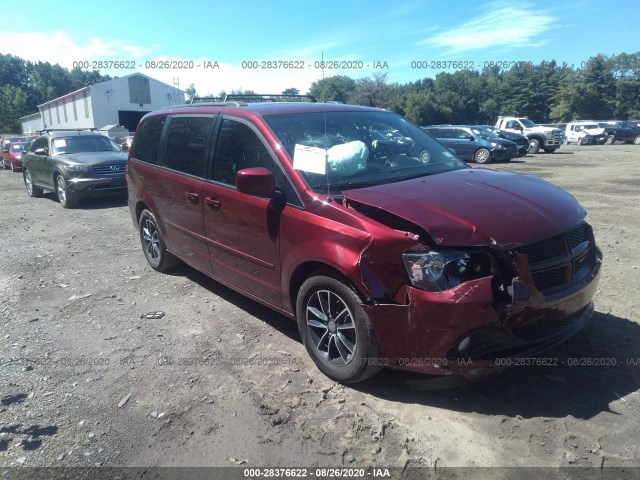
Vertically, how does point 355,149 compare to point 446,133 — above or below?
below

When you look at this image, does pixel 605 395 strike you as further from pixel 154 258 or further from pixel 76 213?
pixel 76 213

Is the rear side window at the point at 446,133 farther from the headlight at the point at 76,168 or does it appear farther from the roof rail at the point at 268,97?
the roof rail at the point at 268,97

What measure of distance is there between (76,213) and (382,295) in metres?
9.76

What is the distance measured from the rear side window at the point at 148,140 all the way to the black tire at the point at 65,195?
601cm

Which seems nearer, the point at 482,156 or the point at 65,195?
the point at 65,195

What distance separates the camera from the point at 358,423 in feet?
9.65

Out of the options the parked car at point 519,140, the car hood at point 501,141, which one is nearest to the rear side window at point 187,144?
the car hood at point 501,141

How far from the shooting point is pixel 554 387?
3.17 metres

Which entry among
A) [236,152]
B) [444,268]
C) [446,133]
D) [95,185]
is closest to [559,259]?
[444,268]

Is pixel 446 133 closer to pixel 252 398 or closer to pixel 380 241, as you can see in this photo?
pixel 380 241

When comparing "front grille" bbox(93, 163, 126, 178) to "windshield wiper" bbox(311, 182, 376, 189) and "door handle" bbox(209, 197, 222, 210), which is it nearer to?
"door handle" bbox(209, 197, 222, 210)

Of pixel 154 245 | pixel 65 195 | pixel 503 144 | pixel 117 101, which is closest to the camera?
pixel 154 245

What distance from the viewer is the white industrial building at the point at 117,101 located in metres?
51.2

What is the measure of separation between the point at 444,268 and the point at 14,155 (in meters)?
25.9
